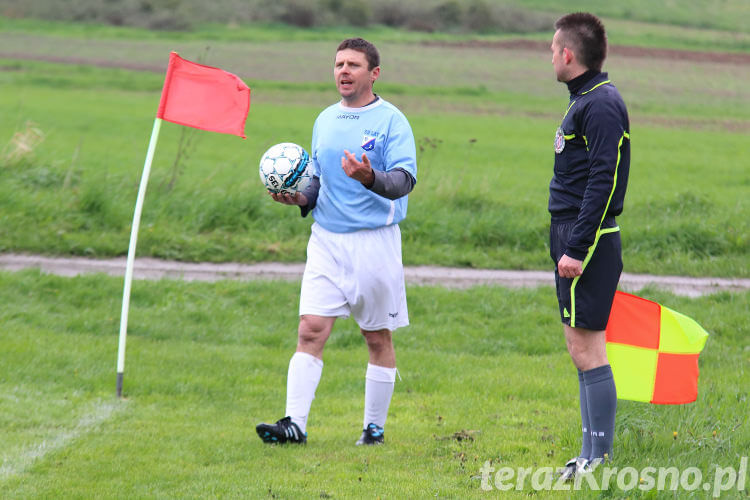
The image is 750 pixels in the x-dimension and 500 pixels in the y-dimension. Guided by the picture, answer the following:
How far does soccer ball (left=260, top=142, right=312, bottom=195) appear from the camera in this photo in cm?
596

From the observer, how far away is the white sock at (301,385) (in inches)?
237

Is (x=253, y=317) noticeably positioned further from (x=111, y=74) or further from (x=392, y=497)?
(x=111, y=74)

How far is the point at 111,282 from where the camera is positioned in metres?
10.9

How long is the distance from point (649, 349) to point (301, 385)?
7.03 feet

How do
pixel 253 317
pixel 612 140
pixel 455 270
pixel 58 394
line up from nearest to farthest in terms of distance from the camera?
pixel 612 140 < pixel 58 394 < pixel 253 317 < pixel 455 270

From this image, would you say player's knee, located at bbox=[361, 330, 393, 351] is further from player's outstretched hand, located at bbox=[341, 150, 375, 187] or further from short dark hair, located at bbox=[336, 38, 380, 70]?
short dark hair, located at bbox=[336, 38, 380, 70]

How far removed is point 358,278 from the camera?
5.97 meters

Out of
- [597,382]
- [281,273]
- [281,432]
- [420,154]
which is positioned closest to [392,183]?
[597,382]

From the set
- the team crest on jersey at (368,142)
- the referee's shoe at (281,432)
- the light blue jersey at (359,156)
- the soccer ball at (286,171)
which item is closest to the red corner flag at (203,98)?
the soccer ball at (286,171)

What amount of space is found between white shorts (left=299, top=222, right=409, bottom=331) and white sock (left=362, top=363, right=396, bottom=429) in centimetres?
32

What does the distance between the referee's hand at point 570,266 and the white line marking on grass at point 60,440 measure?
327 centimetres

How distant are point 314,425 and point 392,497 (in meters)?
1.90

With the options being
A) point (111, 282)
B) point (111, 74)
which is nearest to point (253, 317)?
point (111, 282)

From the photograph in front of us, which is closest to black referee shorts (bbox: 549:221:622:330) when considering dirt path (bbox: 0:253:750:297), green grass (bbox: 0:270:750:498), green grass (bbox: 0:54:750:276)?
green grass (bbox: 0:270:750:498)
